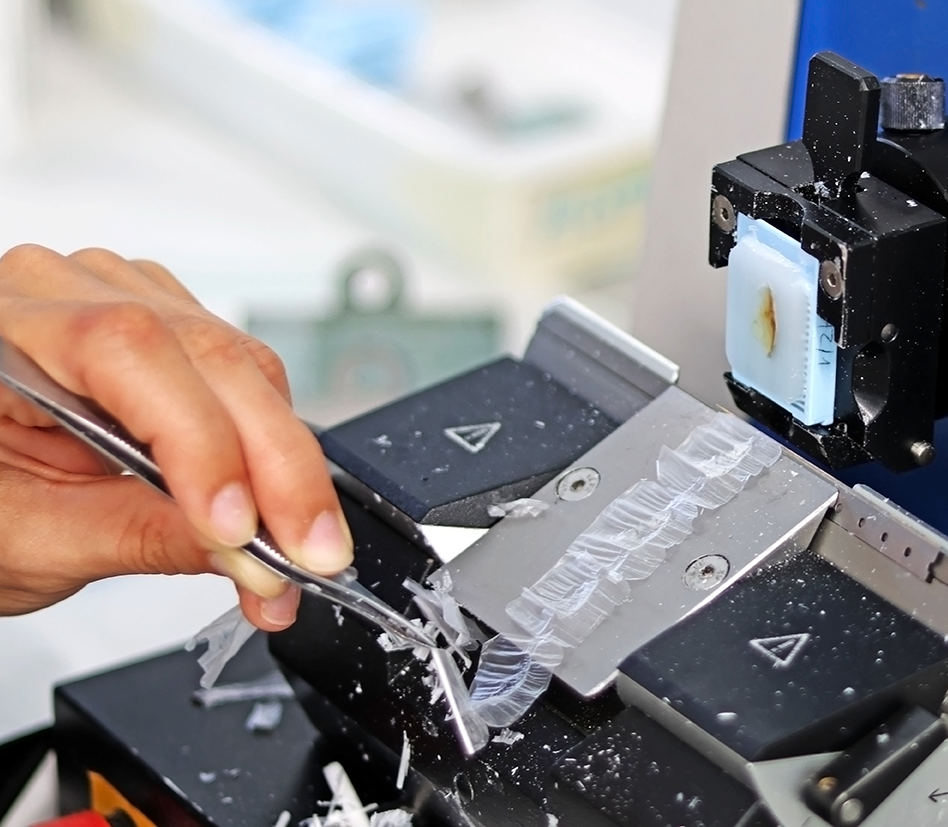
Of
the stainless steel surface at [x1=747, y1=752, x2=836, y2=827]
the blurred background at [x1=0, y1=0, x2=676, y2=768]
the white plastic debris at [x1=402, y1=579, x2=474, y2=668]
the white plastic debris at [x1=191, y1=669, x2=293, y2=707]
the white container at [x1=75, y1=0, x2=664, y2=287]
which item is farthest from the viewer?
the white container at [x1=75, y1=0, x2=664, y2=287]

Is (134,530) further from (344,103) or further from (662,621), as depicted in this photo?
(344,103)

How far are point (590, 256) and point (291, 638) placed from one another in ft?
3.12

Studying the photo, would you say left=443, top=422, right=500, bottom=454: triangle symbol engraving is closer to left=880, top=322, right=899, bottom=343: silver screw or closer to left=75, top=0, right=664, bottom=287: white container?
left=880, top=322, right=899, bottom=343: silver screw

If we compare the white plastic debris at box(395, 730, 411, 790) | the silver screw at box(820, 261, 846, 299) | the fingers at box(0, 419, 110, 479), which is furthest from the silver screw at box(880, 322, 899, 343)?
the fingers at box(0, 419, 110, 479)

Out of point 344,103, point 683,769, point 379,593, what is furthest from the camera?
point 344,103

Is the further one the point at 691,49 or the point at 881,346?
the point at 691,49

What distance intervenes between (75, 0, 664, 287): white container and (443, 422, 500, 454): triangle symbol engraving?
807 millimetres

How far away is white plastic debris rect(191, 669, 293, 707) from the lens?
2.19 feet

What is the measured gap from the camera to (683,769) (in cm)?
47

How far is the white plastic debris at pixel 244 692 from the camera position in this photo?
2.19 feet

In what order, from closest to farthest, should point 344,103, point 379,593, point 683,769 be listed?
point 683,769 < point 379,593 < point 344,103

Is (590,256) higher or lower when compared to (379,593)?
lower

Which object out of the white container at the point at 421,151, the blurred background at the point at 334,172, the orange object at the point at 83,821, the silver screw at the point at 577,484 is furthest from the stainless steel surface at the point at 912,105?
the white container at the point at 421,151

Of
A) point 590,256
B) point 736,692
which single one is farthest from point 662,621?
point 590,256
